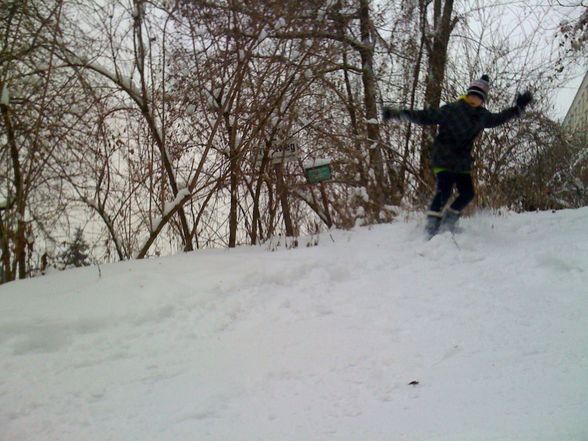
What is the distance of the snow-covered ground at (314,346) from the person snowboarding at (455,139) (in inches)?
17.0

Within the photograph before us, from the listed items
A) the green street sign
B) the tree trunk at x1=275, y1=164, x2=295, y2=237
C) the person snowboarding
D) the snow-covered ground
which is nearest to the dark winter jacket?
the person snowboarding

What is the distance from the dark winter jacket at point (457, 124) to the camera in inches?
192

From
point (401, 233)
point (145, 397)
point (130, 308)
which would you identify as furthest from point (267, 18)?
point (145, 397)

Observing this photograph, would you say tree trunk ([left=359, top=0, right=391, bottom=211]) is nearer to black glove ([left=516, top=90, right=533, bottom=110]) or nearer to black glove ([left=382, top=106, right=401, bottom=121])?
black glove ([left=382, top=106, right=401, bottom=121])

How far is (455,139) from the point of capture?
488 centimetres

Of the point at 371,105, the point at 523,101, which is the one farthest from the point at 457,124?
the point at 371,105

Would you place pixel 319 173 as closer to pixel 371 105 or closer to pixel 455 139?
pixel 455 139

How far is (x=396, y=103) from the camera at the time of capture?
8.70 metres

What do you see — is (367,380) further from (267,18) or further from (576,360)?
(267,18)

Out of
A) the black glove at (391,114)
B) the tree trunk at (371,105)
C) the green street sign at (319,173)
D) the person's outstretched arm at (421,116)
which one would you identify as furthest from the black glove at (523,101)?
the tree trunk at (371,105)

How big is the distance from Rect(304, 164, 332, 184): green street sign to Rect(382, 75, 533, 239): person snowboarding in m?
1.31

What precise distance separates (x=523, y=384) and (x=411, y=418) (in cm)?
52

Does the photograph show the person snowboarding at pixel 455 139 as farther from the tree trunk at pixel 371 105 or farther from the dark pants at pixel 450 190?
the tree trunk at pixel 371 105

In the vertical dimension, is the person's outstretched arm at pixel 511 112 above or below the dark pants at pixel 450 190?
above
